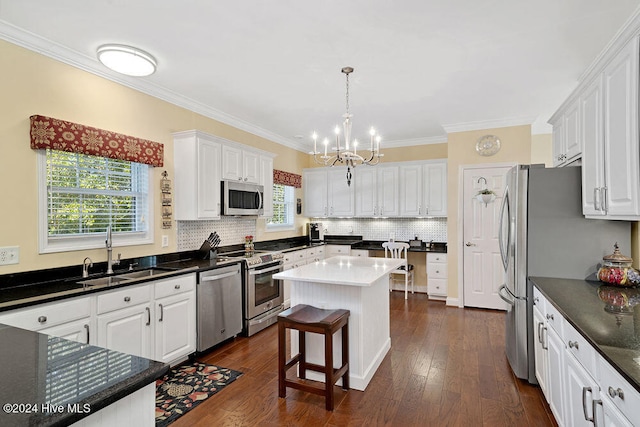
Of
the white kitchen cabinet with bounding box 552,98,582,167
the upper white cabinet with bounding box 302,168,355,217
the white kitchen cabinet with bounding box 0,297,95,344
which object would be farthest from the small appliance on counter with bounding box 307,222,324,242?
the white kitchen cabinet with bounding box 0,297,95,344

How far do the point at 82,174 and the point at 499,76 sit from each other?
4.11 meters

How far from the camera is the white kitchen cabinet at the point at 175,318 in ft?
9.45

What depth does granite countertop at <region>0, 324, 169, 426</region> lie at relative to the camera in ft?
2.53

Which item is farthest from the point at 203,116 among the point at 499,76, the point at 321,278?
the point at 499,76

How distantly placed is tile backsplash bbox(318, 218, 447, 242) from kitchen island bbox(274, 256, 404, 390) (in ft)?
10.2

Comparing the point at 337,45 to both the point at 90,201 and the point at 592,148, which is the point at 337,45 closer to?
the point at 592,148

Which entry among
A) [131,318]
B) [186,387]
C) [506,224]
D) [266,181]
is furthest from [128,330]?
[506,224]

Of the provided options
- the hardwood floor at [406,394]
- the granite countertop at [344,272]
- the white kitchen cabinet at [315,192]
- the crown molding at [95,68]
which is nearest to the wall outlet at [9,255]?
the crown molding at [95,68]

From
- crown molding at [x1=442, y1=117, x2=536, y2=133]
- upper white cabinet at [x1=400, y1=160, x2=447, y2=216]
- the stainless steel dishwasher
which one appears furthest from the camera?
upper white cabinet at [x1=400, y1=160, x2=447, y2=216]

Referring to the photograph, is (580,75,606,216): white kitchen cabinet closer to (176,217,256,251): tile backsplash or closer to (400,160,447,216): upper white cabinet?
(400,160,447,216): upper white cabinet

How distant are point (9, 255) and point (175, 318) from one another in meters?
1.31

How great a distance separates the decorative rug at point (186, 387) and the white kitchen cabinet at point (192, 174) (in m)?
1.58

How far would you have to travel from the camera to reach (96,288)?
2387mm

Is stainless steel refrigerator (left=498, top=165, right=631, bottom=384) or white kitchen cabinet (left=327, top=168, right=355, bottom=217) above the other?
white kitchen cabinet (left=327, top=168, right=355, bottom=217)
